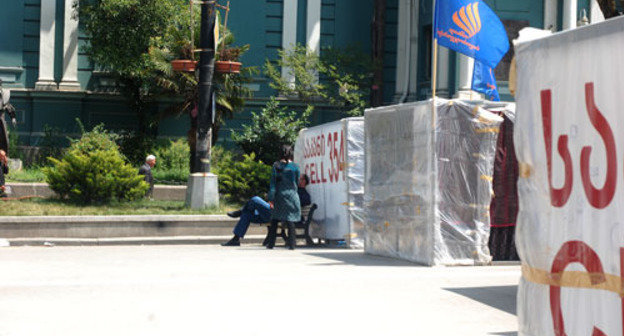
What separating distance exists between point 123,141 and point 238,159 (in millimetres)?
3536

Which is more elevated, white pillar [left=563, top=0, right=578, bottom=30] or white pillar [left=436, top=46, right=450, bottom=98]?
white pillar [left=563, top=0, right=578, bottom=30]

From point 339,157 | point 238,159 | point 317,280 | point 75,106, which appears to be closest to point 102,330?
point 317,280

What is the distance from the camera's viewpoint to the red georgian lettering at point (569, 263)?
5262 mm

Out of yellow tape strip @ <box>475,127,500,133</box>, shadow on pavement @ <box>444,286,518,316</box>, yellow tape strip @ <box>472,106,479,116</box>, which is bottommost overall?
shadow on pavement @ <box>444,286,518,316</box>

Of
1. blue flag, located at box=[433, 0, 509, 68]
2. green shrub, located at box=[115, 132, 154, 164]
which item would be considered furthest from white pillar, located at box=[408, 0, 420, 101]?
blue flag, located at box=[433, 0, 509, 68]

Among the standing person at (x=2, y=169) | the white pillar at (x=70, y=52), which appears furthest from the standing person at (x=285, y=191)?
the white pillar at (x=70, y=52)

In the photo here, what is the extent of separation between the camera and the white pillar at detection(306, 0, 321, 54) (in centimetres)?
3384

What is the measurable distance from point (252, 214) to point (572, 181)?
13.3m

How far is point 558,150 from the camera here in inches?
221

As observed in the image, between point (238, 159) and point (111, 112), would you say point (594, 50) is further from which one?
point (111, 112)

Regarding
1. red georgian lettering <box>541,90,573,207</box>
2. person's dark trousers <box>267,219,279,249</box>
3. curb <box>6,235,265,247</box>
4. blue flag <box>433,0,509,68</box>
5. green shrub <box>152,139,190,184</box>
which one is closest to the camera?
red georgian lettering <box>541,90,573,207</box>

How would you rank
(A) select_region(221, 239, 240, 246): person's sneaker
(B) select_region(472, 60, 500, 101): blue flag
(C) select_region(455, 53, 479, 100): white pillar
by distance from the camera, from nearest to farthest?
(B) select_region(472, 60, 500, 101): blue flag < (A) select_region(221, 239, 240, 246): person's sneaker < (C) select_region(455, 53, 479, 100): white pillar

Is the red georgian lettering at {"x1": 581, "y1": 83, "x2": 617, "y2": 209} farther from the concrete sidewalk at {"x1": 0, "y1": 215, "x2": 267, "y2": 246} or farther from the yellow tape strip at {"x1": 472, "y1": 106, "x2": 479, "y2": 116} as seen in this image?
the concrete sidewalk at {"x1": 0, "y1": 215, "x2": 267, "y2": 246}

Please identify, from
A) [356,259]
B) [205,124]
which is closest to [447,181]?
[356,259]
